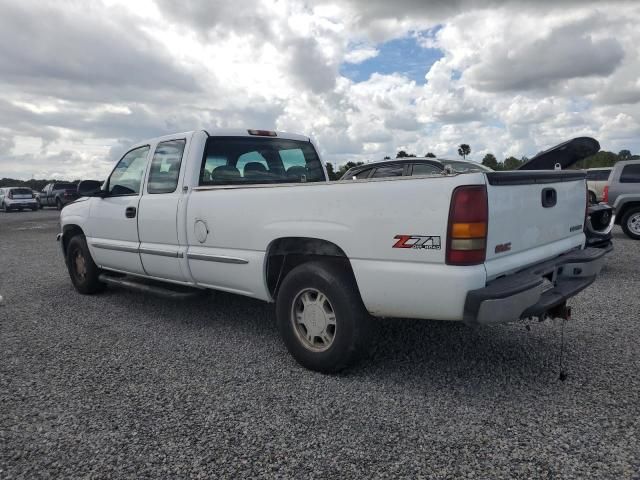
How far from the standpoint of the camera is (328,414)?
294cm

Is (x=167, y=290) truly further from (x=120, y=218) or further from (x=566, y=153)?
(x=566, y=153)

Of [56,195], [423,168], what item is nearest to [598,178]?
[423,168]

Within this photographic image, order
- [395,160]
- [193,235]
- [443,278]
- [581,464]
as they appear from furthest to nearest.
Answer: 1. [395,160]
2. [193,235]
3. [443,278]
4. [581,464]

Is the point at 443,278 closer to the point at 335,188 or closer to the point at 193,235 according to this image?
the point at 335,188

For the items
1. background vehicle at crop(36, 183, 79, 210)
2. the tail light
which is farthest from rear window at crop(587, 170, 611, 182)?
background vehicle at crop(36, 183, 79, 210)

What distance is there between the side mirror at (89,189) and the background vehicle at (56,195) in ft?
93.8

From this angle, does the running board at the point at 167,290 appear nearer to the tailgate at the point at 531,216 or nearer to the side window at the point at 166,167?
the side window at the point at 166,167

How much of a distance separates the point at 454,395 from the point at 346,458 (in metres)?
1.02

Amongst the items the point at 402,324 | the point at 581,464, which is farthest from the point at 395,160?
the point at 581,464

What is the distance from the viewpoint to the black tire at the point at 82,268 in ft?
19.9

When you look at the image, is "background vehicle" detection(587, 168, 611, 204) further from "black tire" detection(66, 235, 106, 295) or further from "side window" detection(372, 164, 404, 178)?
"black tire" detection(66, 235, 106, 295)

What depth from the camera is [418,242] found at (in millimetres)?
2859

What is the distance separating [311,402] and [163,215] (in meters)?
2.44

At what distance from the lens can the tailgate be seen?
9.43ft
